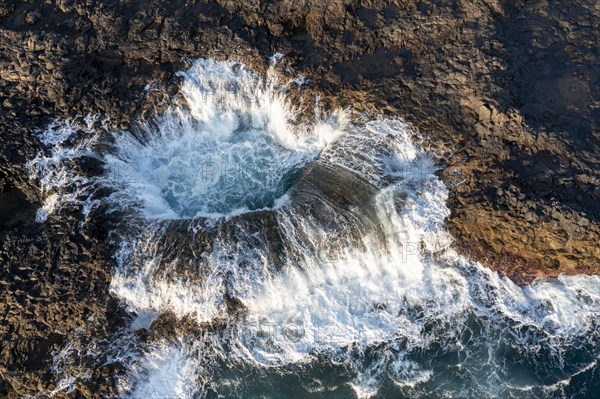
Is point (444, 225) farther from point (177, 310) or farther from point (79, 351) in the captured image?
point (79, 351)

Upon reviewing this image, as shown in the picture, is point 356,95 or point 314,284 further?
point 356,95

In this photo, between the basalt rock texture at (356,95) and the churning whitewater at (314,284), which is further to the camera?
the basalt rock texture at (356,95)

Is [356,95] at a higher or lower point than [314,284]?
higher

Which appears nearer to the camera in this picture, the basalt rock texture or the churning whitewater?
the churning whitewater

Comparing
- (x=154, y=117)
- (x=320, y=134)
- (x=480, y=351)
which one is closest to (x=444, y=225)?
(x=480, y=351)
